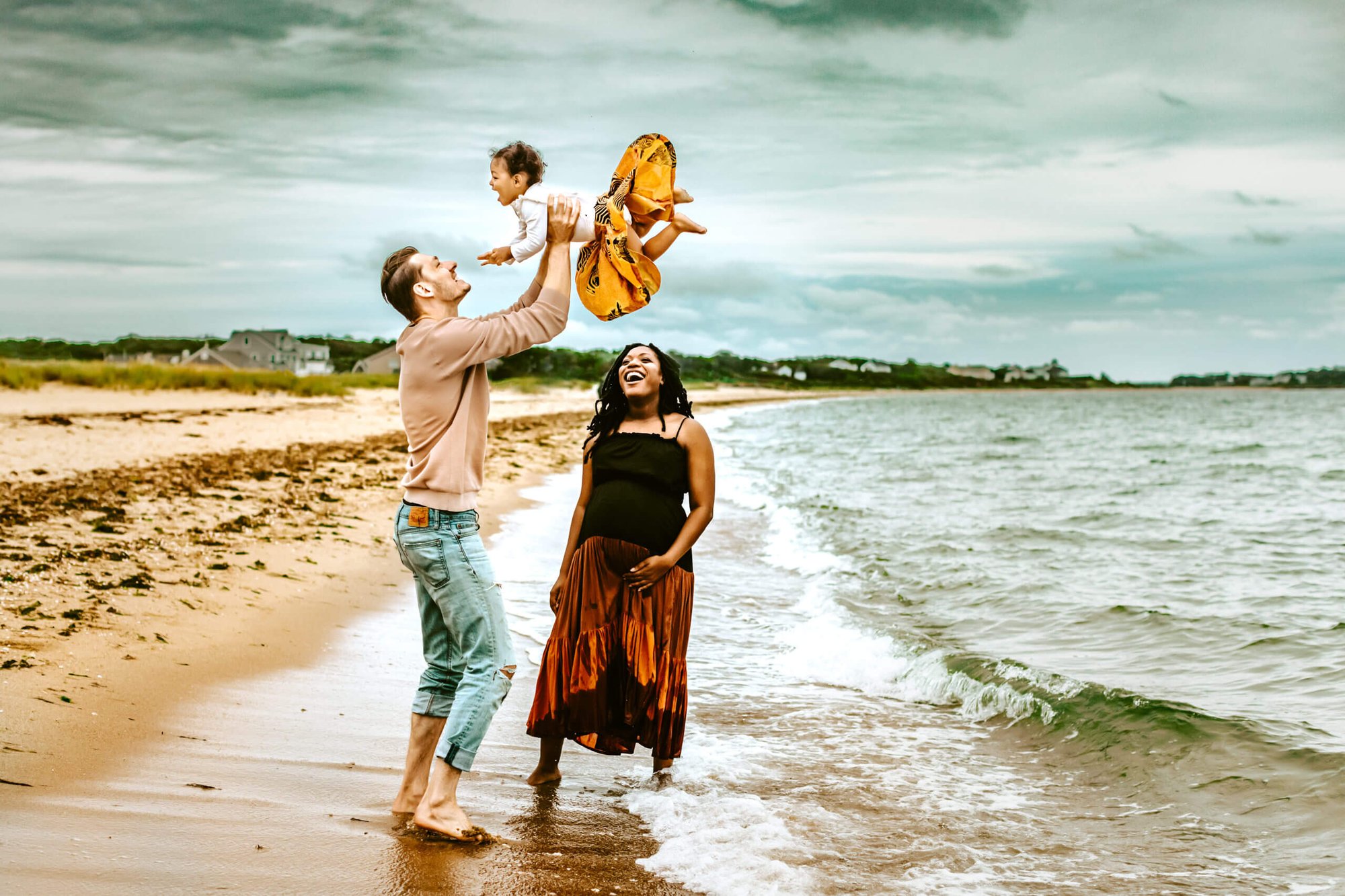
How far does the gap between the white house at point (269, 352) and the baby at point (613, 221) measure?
88.0 m

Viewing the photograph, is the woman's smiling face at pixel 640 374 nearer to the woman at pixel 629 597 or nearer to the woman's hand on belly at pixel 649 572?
the woman at pixel 629 597

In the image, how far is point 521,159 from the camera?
12.5 ft

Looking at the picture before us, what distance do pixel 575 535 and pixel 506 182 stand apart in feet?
5.25

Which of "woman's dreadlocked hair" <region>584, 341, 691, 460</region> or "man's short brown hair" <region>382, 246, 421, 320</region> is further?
→ "woman's dreadlocked hair" <region>584, 341, 691, 460</region>

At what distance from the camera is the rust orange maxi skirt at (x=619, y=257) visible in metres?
3.86

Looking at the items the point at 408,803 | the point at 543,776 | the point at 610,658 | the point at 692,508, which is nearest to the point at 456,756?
the point at 408,803

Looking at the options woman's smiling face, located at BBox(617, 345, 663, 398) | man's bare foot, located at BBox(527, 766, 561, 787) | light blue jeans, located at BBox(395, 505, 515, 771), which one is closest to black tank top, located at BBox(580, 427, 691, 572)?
woman's smiling face, located at BBox(617, 345, 663, 398)

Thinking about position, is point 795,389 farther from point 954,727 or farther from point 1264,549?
point 954,727

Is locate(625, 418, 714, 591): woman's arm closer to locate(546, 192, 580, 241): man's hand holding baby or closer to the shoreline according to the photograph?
locate(546, 192, 580, 241): man's hand holding baby

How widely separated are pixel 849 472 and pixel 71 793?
23.6m

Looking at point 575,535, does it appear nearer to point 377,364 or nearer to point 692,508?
point 692,508

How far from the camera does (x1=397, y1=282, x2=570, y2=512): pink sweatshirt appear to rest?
3.59 m

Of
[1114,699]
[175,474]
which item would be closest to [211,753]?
[1114,699]

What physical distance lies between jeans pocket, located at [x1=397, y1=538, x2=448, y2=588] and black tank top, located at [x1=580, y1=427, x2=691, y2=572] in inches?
36.8
